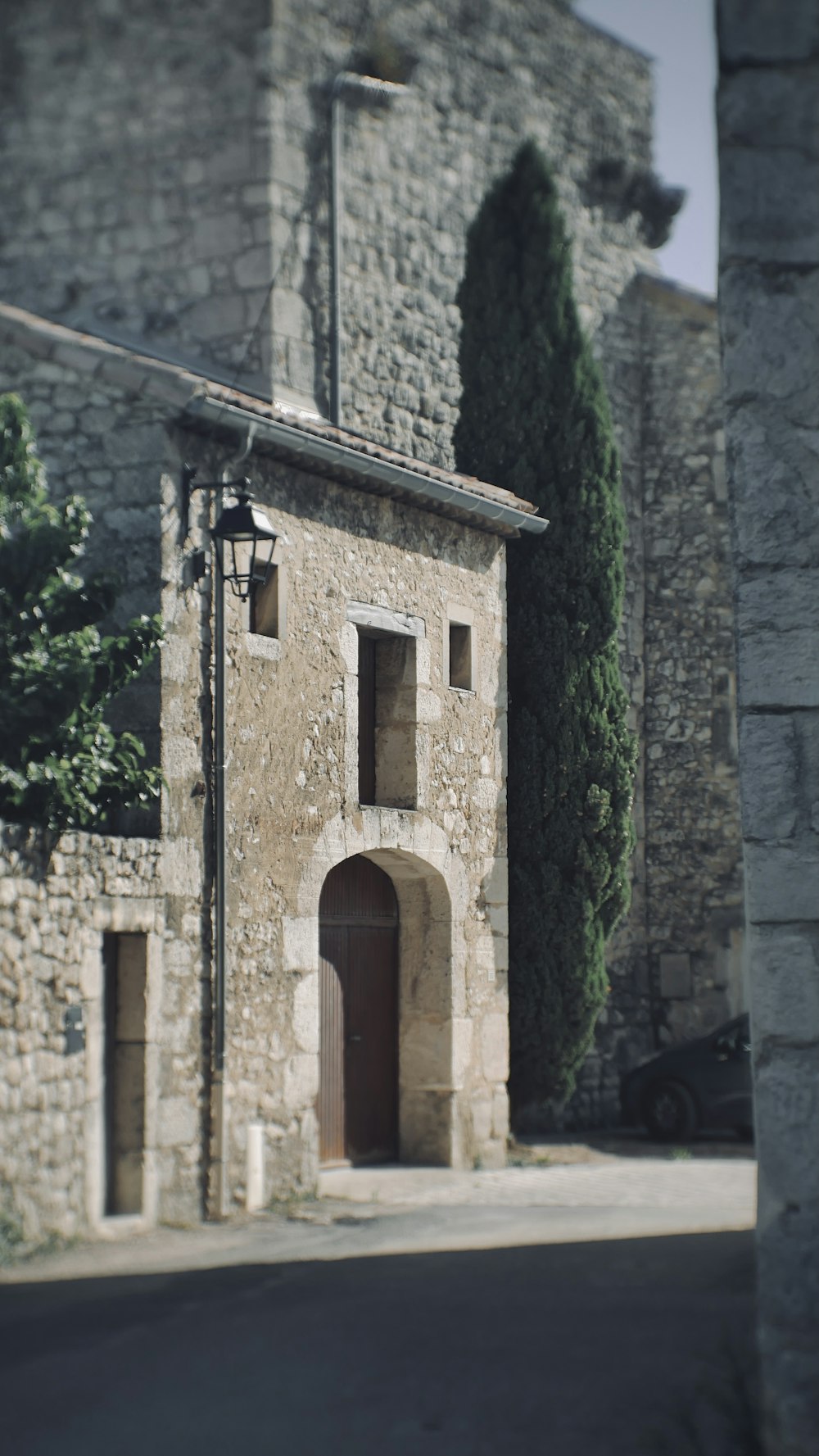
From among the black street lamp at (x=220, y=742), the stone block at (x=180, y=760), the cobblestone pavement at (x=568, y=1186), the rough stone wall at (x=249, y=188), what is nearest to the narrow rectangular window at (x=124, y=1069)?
the black street lamp at (x=220, y=742)

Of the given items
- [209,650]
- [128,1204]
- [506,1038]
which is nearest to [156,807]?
[209,650]

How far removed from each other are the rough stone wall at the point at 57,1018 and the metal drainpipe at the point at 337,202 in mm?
6503

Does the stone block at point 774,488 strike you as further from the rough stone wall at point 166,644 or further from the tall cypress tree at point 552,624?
the tall cypress tree at point 552,624

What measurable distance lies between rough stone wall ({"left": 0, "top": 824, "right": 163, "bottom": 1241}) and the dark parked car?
5985 millimetres

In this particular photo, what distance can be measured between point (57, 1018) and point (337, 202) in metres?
8.98

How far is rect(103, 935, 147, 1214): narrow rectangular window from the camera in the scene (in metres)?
9.39

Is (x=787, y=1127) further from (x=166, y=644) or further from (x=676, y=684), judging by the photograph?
(x=676, y=684)

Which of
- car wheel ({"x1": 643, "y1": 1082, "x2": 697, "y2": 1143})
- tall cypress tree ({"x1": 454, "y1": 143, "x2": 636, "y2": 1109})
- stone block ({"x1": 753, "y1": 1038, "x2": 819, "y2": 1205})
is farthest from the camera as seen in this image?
car wheel ({"x1": 643, "y1": 1082, "x2": 697, "y2": 1143})

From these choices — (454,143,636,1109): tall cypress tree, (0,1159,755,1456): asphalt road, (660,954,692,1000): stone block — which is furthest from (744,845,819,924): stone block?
(660,954,692,1000): stone block

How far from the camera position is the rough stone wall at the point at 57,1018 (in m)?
8.40

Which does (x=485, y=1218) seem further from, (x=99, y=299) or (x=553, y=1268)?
(x=99, y=299)

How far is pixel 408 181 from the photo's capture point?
16.2m

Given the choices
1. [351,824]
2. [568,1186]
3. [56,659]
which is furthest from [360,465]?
[568,1186]

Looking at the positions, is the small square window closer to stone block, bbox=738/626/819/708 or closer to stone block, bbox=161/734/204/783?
stone block, bbox=161/734/204/783
